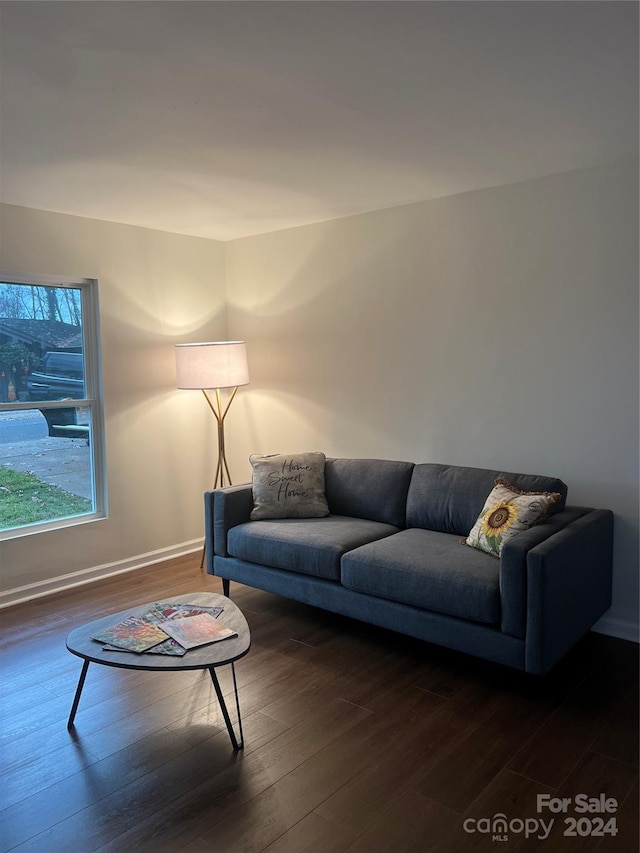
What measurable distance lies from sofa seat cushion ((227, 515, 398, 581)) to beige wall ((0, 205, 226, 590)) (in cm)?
112

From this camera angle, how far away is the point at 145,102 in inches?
94.1

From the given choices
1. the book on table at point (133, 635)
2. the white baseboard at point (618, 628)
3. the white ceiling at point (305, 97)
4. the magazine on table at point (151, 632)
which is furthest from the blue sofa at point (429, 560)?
the white ceiling at point (305, 97)

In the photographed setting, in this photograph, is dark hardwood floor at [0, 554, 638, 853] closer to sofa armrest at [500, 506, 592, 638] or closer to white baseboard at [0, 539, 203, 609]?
sofa armrest at [500, 506, 592, 638]

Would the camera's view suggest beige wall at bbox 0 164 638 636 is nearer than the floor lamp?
Yes

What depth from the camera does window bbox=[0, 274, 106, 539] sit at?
13.0 ft

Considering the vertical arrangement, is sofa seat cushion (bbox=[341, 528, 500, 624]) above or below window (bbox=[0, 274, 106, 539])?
below

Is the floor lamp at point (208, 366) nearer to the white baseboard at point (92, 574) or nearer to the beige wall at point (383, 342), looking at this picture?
the beige wall at point (383, 342)

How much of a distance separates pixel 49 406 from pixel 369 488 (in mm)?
2110

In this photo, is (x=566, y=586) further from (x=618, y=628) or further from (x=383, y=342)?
(x=383, y=342)

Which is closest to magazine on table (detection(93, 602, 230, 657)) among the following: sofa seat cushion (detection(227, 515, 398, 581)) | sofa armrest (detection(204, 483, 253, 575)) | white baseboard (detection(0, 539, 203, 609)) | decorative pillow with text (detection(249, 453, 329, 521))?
sofa seat cushion (detection(227, 515, 398, 581))

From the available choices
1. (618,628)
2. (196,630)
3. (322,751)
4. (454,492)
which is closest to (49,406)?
(196,630)

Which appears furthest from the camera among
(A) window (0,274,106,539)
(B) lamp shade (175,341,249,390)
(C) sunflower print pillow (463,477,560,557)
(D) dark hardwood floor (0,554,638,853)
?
(B) lamp shade (175,341,249,390)

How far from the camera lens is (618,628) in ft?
11.0

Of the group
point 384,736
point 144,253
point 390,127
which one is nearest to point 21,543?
point 144,253
